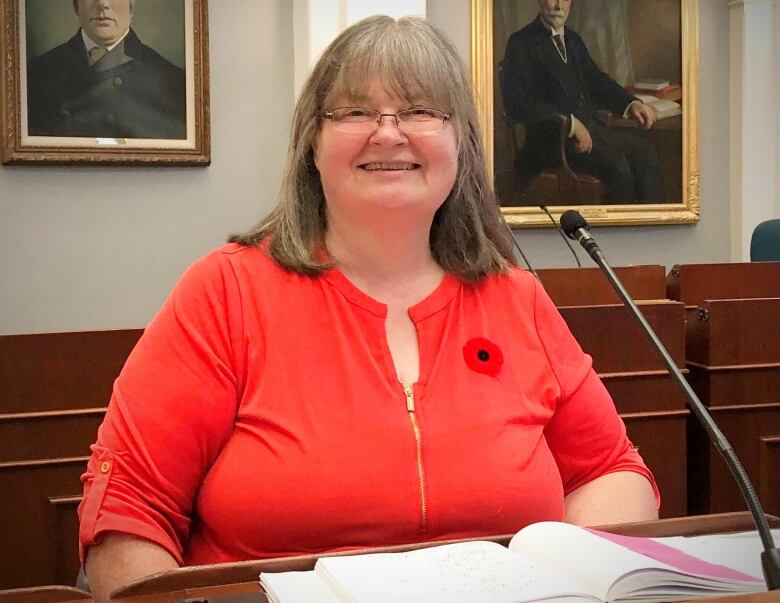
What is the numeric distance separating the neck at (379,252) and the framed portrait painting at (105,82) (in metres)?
3.34

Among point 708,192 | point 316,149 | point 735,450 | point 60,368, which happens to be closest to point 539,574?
point 316,149

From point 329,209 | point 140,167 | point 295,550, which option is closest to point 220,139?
point 140,167

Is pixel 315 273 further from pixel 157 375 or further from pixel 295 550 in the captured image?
pixel 295 550

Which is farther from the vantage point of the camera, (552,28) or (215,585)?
(552,28)

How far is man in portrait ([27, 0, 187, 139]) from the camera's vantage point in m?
4.72

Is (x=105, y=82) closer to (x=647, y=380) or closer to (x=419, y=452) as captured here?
(x=647, y=380)

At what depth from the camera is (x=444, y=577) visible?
3.38 feet

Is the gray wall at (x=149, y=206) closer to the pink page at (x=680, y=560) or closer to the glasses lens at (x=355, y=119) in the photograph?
the glasses lens at (x=355, y=119)

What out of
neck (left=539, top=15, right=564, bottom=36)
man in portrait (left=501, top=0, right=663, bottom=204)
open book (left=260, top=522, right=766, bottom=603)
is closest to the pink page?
open book (left=260, top=522, right=766, bottom=603)

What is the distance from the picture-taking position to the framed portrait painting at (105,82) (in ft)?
15.3

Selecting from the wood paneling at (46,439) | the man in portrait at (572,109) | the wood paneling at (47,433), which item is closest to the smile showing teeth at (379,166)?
the wood paneling at (46,439)

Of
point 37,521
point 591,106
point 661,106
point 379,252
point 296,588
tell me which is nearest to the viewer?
point 296,588

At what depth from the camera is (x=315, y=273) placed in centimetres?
173

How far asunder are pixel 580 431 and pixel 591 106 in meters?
4.29
